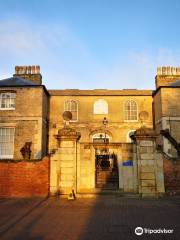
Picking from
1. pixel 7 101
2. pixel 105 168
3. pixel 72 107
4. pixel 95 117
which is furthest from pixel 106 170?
pixel 7 101

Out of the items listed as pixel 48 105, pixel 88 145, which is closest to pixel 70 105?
pixel 48 105

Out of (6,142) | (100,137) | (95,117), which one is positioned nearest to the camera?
(6,142)

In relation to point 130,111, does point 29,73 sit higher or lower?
higher

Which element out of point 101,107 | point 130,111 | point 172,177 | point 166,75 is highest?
point 166,75

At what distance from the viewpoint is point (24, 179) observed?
11.8m

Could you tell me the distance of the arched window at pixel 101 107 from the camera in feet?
83.2

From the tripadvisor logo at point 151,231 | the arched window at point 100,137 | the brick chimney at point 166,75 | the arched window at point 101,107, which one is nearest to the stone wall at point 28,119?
the arched window at point 100,137

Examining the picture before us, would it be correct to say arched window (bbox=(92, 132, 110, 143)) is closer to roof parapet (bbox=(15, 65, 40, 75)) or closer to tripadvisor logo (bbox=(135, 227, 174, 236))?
roof parapet (bbox=(15, 65, 40, 75))

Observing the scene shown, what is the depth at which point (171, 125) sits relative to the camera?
71.9 feet

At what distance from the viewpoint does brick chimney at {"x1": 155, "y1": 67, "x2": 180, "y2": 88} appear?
84.2ft

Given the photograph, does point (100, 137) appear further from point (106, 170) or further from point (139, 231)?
point (139, 231)

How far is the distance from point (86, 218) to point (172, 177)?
570 cm

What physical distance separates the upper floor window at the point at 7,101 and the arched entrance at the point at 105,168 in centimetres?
968

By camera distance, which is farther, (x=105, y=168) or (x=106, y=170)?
(x=105, y=168)
